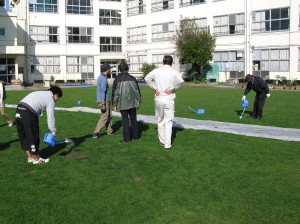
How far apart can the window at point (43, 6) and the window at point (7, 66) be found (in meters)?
7.06

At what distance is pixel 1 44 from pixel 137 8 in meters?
18.2

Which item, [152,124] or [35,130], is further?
[152,124]

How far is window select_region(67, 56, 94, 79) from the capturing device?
5328 cm

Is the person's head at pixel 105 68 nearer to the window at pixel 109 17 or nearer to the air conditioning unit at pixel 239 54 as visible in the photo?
the air conditioning unit at pixel 239 54

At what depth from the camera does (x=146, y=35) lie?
53.5 m

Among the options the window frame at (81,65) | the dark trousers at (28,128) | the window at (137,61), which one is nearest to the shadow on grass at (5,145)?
the dark trousers at (28,128)

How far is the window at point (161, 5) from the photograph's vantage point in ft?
165

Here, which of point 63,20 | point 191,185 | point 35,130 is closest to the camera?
point 191,185

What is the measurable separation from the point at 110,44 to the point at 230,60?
62.4 ft

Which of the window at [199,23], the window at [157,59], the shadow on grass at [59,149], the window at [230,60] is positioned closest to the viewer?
the shadow on grass at [59,149]

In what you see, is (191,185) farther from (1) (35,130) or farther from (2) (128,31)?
(2) (128,31)

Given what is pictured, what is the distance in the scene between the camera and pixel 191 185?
267 inches

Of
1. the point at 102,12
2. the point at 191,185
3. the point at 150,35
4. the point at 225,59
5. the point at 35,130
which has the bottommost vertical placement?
the point at 191,185

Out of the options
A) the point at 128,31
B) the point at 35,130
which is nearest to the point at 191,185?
the point at 35,130
